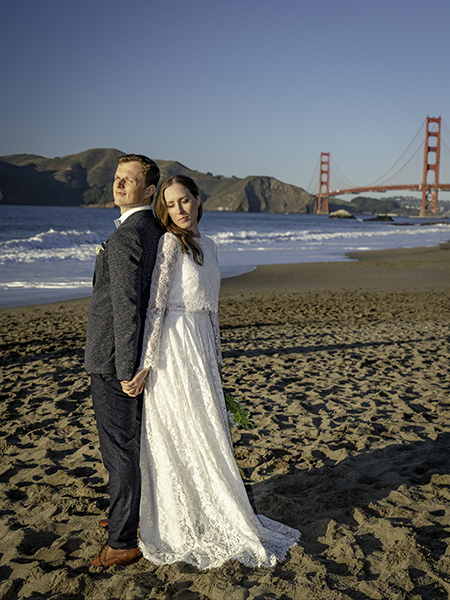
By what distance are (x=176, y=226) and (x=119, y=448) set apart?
29.8 inches

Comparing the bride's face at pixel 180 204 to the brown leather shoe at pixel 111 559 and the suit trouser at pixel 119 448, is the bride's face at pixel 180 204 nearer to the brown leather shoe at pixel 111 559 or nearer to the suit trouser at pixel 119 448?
the suit trouser at pixel 119 448

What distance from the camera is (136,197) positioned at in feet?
5.16

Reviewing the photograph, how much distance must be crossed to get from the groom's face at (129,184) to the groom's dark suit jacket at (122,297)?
5 cm

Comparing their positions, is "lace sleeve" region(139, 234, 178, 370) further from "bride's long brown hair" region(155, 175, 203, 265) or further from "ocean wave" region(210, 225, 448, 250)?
"ocean wave" region(210, 225, 448, 250)

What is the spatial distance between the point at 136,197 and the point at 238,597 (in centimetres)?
128

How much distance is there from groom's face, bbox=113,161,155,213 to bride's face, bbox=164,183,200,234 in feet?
0.30

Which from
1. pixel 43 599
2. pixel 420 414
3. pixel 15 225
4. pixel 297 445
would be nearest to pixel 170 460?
pixel 43 599

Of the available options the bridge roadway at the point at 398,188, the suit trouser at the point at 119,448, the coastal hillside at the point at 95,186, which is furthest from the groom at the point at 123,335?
the coastal hillside at the point at 95,186

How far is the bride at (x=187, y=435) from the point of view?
5.15 feet

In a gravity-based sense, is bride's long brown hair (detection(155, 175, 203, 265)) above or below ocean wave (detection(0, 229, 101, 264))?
above

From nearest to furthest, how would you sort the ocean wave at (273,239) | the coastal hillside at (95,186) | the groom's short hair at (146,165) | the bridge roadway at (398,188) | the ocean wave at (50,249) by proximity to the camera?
the groom's short hair at (146,165)
the ocean wave at (50,249)
the ocean wave at (273,239)
the bridge roadway at (398,188)
the coastal hillside at (95,186)

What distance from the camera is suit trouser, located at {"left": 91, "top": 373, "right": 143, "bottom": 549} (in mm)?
1551

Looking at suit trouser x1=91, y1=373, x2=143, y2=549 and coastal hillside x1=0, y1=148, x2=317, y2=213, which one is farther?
coastal hillside x1=0, y1=148, x2=317, y2=213

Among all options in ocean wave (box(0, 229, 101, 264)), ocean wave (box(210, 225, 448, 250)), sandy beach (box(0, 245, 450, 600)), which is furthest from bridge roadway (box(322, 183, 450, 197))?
sandy beach (box(0, 245, 450, 600))
